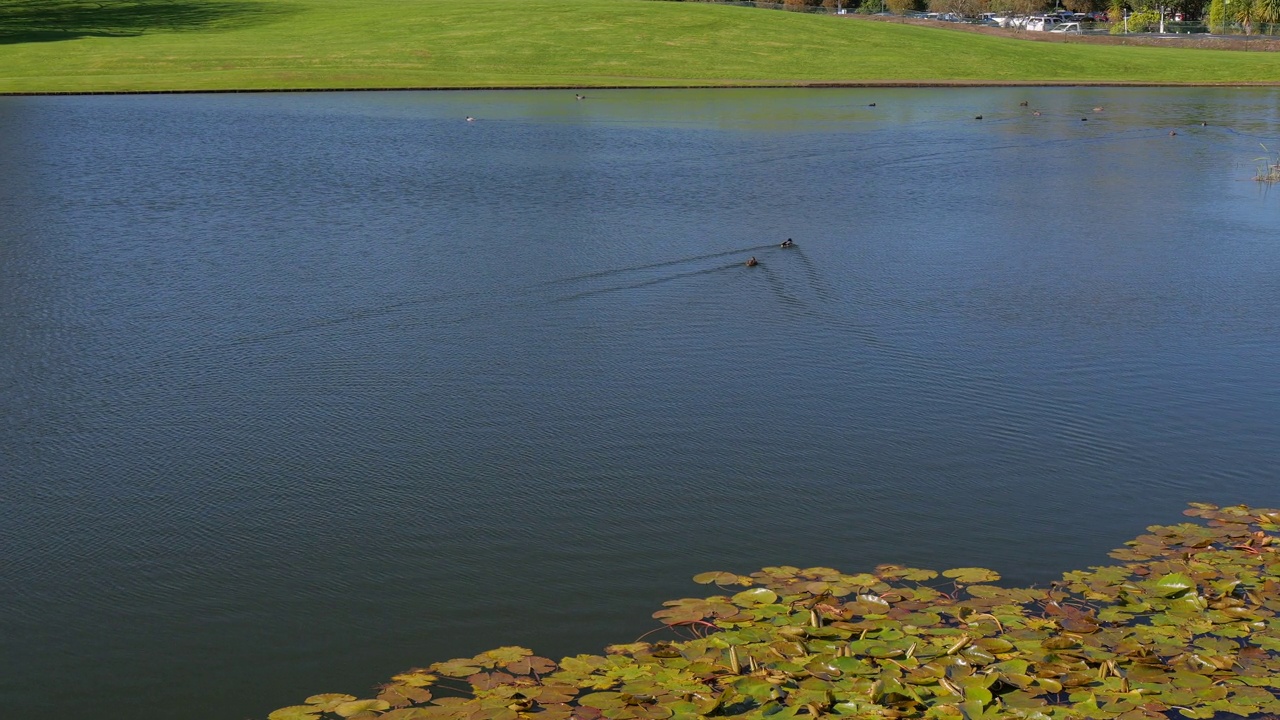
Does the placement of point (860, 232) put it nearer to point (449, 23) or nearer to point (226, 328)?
point (226, 328)

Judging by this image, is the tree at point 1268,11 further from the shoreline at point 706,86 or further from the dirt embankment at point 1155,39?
the shoreline at point 706,86

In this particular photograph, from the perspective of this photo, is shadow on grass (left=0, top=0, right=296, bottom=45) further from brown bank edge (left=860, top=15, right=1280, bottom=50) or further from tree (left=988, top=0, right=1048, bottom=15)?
tree (left=988, top=0, right=1048, bottom=15)

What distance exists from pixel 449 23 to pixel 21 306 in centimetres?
5224

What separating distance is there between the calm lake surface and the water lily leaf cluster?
1.10 feet

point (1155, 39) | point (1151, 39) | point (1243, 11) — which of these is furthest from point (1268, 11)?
point (1151, 39)

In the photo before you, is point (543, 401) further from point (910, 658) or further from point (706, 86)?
point (706, 86)

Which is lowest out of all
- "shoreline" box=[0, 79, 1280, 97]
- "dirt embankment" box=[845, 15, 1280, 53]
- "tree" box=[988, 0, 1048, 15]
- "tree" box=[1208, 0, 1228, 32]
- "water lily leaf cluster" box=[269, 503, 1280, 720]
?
"water lily leaf cluster" box=[269, 503, 1280, 720]

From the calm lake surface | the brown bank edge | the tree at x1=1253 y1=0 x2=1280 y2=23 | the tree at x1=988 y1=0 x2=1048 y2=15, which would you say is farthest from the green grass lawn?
the calm lake surface

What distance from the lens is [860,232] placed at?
59.9 feet

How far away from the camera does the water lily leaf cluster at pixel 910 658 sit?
5.71 metres

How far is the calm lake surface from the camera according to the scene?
7.04 metres

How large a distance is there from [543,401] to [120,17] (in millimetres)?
62463

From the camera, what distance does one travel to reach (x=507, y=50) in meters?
56.2

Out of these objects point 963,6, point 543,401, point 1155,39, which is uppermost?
point 963,6
